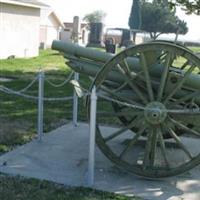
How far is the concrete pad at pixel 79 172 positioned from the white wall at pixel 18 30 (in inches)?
639

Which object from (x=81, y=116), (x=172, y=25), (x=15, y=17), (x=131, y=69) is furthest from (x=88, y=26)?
(x=131, y=69)

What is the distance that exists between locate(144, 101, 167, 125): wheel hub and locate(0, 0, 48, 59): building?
1778 cm

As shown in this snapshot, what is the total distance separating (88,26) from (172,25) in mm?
22363

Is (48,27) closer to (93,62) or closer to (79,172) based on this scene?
(93,62)

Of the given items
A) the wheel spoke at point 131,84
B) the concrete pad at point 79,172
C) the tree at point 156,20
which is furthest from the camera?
the tree at point 156,20

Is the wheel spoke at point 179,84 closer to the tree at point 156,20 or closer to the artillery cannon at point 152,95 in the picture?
the artillery cannon at point 152,95

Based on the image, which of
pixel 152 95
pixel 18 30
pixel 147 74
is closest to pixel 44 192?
pixel 152 95

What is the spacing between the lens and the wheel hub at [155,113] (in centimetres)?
589

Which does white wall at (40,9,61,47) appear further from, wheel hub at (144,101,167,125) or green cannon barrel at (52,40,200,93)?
wheel hub at (144,101,167,125)

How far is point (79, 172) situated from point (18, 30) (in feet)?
63.5

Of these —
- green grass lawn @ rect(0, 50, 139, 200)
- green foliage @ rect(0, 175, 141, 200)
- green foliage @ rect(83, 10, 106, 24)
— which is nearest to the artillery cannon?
green foliage @ rect(0, 175, 141, 200)

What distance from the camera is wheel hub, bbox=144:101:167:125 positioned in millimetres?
5887

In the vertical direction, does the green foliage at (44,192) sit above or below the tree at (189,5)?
below

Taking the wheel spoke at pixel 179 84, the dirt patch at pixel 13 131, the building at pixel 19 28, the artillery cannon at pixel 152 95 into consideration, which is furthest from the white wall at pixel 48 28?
the wheel spoke at pixel 179 84
